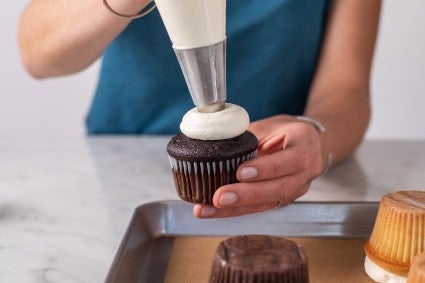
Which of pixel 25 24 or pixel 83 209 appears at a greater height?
pixel 25 24

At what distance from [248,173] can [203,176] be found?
47 mm

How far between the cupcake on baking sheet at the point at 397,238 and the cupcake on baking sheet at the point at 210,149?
151 mm

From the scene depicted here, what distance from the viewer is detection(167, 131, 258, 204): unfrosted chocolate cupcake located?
609mm

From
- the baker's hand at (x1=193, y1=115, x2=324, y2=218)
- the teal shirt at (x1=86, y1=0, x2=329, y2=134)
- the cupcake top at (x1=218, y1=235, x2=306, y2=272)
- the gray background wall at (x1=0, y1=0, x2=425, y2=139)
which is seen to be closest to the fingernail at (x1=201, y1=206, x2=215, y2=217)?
the baker's hand at (x1=193, y1=115, x2=324, y2=218)

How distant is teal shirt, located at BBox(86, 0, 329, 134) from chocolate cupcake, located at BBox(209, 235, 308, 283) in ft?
1.81

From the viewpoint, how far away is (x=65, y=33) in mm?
840

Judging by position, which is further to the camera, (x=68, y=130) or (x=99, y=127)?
(x=68, y=130)

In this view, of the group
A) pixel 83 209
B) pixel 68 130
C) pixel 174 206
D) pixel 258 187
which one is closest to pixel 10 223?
pixel 83 209

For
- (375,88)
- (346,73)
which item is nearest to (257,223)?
(346,73)

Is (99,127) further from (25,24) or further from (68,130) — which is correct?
(68,130)

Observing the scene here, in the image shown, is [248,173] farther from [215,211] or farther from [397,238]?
[397,238]

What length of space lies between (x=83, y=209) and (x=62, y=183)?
98 millimetres

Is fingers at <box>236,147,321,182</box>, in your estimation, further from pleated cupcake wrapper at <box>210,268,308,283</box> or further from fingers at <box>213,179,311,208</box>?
pleated cupcake wrapper at <box>210,268,308,283</box>

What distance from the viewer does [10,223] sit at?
0.75m
